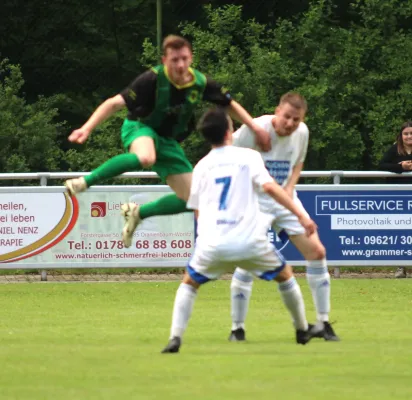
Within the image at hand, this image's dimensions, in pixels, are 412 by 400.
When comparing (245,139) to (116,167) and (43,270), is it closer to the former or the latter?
(116,167)

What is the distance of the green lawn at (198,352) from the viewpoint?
8.16 meters

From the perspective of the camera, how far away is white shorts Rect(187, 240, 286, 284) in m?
9.84

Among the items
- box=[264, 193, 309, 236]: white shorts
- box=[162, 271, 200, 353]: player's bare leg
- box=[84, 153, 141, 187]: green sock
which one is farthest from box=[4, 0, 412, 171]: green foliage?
box=[162, 271, 200, 353]: player's bare leg

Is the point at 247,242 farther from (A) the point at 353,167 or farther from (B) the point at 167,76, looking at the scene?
(A) the point at 353,167

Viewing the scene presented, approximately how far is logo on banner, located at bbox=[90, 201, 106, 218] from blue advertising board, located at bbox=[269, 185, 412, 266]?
227 cm

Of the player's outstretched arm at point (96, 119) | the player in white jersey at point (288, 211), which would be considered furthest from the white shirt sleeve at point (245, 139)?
the player's outstretched arm at point (96, 119)

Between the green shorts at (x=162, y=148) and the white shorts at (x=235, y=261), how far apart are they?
4.93 feet

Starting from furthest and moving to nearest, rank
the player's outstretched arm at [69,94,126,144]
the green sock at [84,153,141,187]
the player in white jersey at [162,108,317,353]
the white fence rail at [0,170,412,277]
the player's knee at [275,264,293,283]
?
the white fence rail at [0,170,412,277] < the green sock at [84,153,141,187] < the player's outstretched arm at [69,94,126,144] < the player's knee at [275,264,293,283] < the player in white jersey at [162,108,317,353]

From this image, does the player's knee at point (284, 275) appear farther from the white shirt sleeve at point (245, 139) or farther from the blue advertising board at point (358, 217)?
the blue advertising board at point (358, 217)

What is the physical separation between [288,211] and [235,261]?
161cm

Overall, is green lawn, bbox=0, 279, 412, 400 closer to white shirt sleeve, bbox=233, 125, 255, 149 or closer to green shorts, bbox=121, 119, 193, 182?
green shorts, bbox=121, 119, 193, 182

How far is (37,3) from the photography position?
36.8 meters

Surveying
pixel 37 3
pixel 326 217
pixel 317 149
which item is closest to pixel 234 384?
pixel 326 217

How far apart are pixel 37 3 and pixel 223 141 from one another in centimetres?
2747
